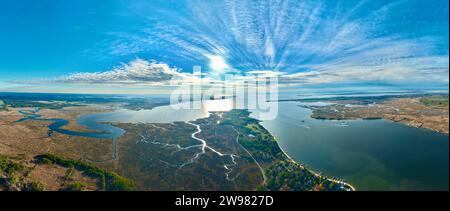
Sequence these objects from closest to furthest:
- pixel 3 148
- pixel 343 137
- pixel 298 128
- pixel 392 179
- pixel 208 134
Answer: pixel 392 179 → pixel 343 137 → pixel 3 148 → pixel 298 128 → pixel 208 134

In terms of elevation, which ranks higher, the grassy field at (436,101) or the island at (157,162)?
the grassy field at (436,101)

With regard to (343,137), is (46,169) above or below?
below

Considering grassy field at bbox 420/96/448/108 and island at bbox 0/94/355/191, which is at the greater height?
grassy field at bbox 420/96/448/108

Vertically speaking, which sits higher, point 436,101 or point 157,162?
point 436,101

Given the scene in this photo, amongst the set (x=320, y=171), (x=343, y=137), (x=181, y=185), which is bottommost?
(x=181, y=185)

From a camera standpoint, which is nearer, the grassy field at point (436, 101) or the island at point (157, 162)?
the grassy field at point (436, 101)

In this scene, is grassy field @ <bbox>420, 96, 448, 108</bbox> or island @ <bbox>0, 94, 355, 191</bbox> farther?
island @ <bbox>0, 94, 355, 191</bbox>

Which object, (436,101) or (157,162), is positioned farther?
(157,162)
